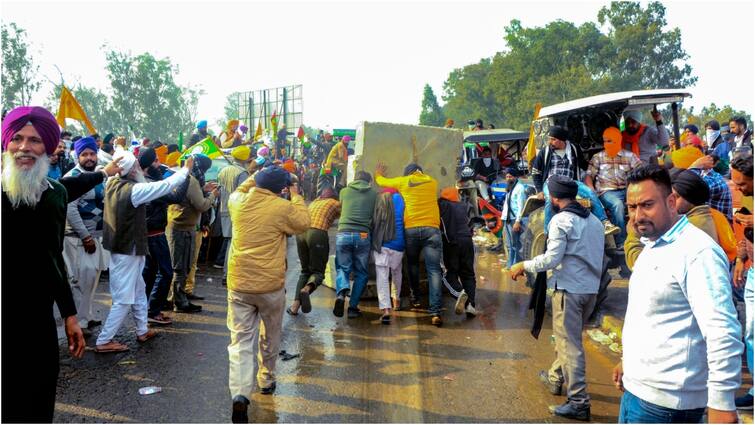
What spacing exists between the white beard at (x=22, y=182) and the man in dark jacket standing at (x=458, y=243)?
5.27 meters

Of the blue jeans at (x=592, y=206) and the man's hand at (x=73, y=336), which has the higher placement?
the blue jeans at (x=592, y=206)

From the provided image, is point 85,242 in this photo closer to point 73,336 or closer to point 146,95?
point 73,336

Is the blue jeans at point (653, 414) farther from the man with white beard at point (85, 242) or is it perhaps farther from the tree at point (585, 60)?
the tree at point (585, 60)

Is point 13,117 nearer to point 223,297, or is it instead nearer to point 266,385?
point 266,385

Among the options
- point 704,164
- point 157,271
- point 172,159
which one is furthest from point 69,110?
point 704,164

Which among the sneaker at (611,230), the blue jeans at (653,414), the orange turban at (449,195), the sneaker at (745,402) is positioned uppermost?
the orange turban at (449,195)

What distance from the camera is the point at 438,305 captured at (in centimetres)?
703

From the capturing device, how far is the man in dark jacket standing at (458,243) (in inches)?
291

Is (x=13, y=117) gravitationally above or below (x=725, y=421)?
above

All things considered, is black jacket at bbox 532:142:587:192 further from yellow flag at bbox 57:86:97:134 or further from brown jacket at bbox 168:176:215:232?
yellow flag at bbox 57:86:97:134

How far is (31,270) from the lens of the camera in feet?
9.16

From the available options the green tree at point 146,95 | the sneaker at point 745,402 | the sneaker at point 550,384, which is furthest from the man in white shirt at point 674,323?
the green tree at point 146,95

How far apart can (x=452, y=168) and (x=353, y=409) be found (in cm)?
507

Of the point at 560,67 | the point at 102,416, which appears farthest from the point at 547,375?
the point at 560,67
